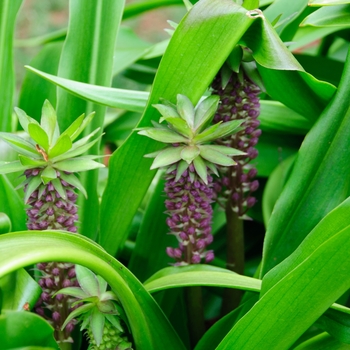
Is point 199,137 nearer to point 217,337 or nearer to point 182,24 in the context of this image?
point 182,24

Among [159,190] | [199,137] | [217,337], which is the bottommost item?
[217,337]

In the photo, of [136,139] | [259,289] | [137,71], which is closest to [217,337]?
[259,289]

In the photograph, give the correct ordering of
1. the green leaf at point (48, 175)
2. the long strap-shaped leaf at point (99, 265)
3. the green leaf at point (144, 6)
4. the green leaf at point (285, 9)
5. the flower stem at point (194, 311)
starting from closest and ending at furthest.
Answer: the long strap-shaped leaf at point (99, 265) < the green leaf at point (48, 175) < the flower stem at point (194, 311) < the green leaf at point (285, 9) < the green leaf at point (144, 6)

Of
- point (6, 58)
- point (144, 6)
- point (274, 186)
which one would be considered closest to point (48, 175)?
point (6, 58)

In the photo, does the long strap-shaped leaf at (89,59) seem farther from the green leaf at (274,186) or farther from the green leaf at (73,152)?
the green leaf at (274,186)

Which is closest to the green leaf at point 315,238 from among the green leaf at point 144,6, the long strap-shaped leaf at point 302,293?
the long strap-shaped leaf at point 302,293

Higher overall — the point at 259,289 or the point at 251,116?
the point at 251,116

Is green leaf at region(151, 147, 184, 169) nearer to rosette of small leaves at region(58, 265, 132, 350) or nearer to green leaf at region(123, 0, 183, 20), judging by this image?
rosette of small leaves at region(58, 265, 132, 350)
